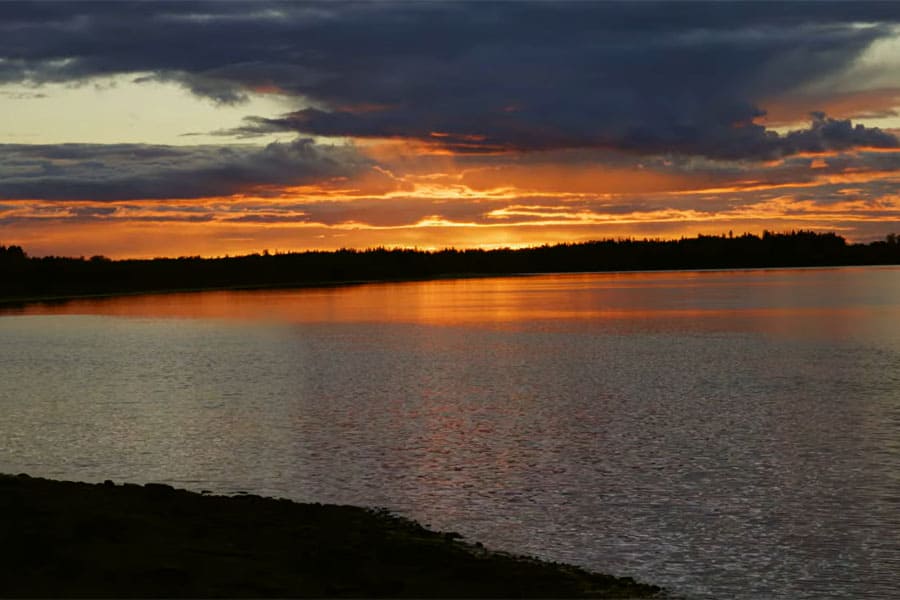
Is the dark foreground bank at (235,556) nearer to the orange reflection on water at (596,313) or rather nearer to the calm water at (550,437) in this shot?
the calm water at (550,437)

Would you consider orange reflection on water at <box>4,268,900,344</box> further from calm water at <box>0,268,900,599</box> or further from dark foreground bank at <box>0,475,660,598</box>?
dark foreground bank at <box>0,475,660,598</box>

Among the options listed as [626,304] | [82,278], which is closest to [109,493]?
[626,304]

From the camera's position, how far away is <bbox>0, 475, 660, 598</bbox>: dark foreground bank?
40.8 ft

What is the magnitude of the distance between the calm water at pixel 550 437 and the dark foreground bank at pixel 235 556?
5.47 feet

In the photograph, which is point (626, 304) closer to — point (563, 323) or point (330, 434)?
point (563, 323)

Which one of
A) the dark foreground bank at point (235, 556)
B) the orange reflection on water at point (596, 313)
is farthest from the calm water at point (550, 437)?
the orange reflection on water at point (596, 313)

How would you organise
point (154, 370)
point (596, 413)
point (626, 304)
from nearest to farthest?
point (596, 413) → point (154, 370) → point (626, 304)

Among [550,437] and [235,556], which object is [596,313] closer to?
[550,437]

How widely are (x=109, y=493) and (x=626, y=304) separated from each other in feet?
317

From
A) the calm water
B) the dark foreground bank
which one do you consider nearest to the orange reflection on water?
the calm water

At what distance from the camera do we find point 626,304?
361 feet

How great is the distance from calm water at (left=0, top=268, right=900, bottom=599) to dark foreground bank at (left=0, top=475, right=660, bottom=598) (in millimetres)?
1666

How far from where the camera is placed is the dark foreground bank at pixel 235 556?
1242cm

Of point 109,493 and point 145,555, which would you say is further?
point 109,493
